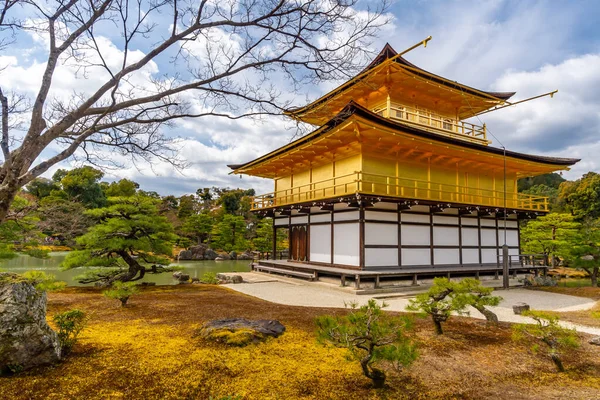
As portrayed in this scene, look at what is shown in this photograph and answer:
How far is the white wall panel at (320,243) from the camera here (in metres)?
14.8

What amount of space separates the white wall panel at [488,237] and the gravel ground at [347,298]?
333 centimetres

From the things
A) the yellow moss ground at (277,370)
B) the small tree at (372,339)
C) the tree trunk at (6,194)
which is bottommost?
the yellow moss ground at (277,370)

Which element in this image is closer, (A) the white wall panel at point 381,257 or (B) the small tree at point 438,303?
(B) the small tree at point 438,303

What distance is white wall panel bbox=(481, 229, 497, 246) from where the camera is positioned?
1645cm

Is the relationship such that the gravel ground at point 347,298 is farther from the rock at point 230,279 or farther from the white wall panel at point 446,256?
the white wall panel at point 446,256

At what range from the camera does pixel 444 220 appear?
15109mm

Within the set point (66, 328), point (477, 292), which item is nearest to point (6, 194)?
point (66, 328)

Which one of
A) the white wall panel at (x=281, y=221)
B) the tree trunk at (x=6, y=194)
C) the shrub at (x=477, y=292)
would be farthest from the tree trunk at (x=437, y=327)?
the white wall panel at (x=281, y=221)

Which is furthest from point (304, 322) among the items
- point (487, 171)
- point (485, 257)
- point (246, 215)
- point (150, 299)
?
point (246, 215)

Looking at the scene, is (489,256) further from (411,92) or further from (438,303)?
(438,303)

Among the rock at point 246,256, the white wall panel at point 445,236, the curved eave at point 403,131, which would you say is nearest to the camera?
the curved eave at point 403,131

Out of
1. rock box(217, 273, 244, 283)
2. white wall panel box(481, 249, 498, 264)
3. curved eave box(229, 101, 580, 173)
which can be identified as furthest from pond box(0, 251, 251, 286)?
white wall panel box(481, 249, 498, 264)

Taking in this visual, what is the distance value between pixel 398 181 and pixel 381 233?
2534 millimetres

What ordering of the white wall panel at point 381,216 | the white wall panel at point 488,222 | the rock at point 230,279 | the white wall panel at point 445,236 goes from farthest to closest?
1. the white wall panel at point 488,222
2. the white wall panel at point 445,236
3. the rock at point 230,279
4. the white wall panel at point 381,216
